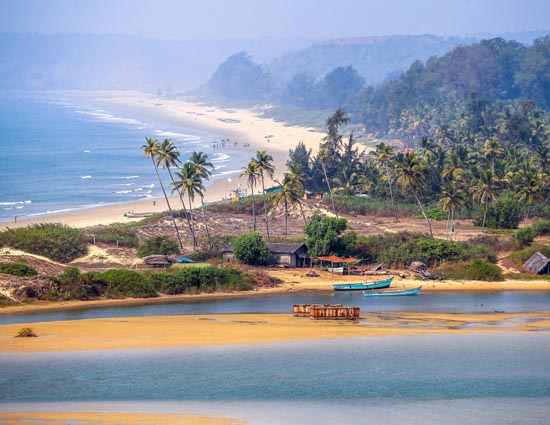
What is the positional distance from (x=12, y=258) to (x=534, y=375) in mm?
36620

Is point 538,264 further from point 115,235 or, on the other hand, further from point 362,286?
point 115,235

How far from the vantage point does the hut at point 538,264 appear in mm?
71000

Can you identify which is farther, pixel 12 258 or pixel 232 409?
pixel 12 258

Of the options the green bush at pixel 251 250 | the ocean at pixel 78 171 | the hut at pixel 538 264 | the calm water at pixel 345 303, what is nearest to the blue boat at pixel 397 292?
the calm water at pixel 345 303

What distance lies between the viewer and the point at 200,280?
218 ft

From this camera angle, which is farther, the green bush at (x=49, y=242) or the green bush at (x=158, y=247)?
the green bush at (x=158, y=247)

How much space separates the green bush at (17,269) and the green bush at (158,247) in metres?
12.1

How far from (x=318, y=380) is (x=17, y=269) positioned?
88.0 ft

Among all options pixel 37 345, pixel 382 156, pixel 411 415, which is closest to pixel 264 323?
pixel 37 345

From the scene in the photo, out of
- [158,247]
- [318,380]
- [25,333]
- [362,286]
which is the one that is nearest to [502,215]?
[362,286]

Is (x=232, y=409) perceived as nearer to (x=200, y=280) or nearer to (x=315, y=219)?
(x=200, y=280)

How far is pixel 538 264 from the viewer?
71500mm

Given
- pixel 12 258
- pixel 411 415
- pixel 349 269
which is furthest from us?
pixel 349 269

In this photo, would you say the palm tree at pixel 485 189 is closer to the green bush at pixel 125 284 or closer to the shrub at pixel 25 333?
the green bush at pixel 125 284
